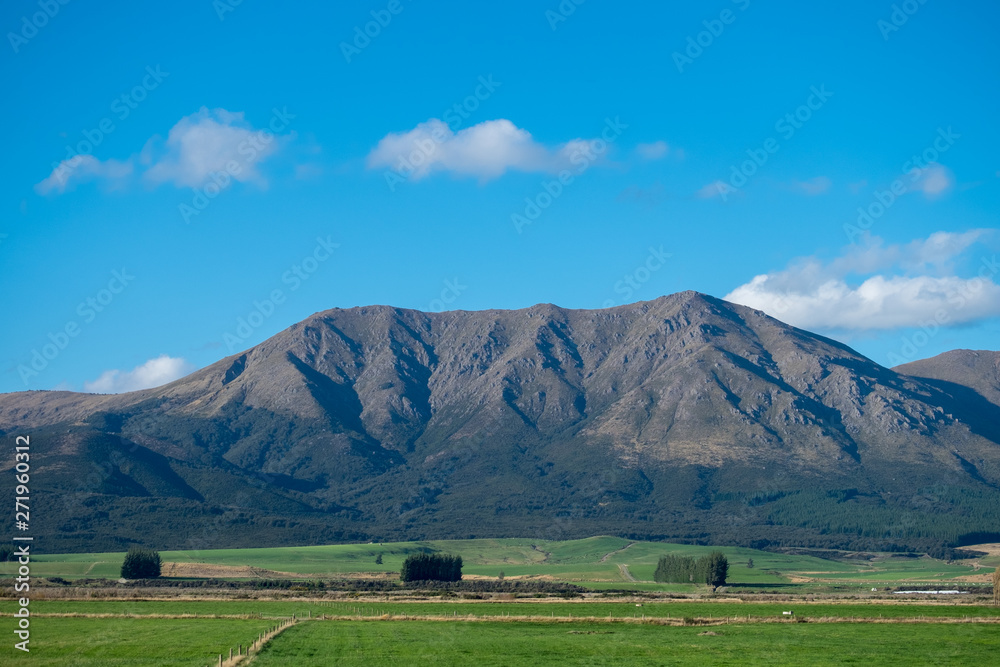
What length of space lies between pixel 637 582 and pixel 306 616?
11364 cm

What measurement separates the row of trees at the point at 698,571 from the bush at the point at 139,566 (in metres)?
99.8

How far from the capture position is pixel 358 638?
241 ft

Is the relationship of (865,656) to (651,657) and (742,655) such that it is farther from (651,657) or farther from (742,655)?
(651,657)

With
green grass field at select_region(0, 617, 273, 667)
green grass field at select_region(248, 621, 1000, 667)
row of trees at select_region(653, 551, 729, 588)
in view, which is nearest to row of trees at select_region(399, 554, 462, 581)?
row of trees at select_region(653, 551, 729, 588)

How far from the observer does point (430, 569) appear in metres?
182

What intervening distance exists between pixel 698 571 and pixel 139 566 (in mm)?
107594

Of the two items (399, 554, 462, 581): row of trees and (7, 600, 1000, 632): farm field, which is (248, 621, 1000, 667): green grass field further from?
(399, 554, 462, 581): row of trees

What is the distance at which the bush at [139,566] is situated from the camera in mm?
189625

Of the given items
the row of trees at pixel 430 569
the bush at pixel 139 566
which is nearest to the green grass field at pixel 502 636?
the row of trees at pixel 430 569

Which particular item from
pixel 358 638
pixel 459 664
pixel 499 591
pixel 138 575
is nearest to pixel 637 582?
pixel 499 591

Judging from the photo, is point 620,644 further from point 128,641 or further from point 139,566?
point 139,566

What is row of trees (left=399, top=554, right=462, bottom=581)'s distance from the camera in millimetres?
181750

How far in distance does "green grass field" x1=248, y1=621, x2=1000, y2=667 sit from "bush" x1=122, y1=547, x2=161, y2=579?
382 ft

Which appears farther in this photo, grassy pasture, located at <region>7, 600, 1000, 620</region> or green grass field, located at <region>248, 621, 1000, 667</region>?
grassy pasture, located at <region>7, 600, 1000, 620</region>
